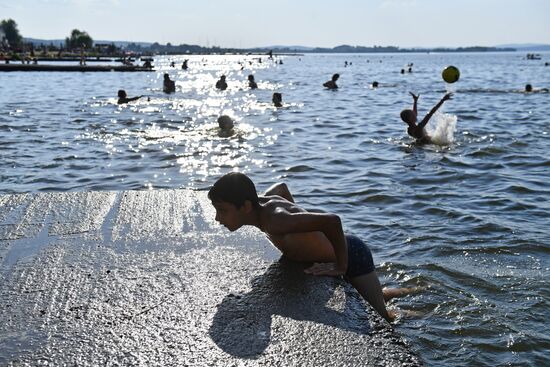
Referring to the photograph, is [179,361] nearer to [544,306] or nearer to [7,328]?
[7,328]

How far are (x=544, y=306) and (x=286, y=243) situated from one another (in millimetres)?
2445

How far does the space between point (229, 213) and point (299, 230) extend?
1.52 ft

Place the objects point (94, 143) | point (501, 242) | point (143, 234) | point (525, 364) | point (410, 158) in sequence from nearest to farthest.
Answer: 1. point (525, 364)
2. point (143, 234)
3. point (501, 242)
4. point (410, 158)
5. point (94, 143)

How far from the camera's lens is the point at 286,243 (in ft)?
13.6

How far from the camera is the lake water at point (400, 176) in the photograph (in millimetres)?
4891

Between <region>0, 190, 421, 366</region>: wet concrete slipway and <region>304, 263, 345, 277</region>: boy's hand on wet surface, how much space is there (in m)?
0.07

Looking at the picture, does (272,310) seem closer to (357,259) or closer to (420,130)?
(357,259)

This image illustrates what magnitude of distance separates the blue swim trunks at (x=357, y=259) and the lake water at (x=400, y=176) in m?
0.66

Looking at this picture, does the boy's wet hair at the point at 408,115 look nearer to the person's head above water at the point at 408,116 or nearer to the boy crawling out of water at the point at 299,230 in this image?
the person's head above water at the point at 408,116

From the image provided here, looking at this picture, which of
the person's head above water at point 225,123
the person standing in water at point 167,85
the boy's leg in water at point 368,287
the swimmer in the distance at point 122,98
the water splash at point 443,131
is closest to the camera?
the boy's leg in water at point 368,287

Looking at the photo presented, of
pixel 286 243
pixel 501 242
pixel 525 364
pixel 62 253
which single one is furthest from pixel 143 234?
pixel 501 242

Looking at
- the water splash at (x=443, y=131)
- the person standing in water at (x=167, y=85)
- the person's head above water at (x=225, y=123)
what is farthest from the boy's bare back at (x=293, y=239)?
the person standing in water at (x=167, y=85)

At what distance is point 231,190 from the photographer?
3682 millimetres

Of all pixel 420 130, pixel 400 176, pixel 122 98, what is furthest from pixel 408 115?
pixel 122 98
